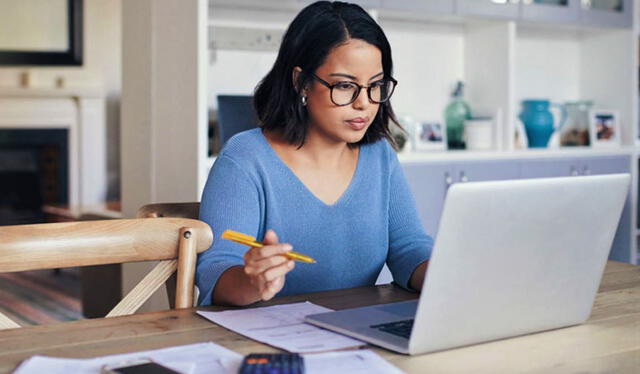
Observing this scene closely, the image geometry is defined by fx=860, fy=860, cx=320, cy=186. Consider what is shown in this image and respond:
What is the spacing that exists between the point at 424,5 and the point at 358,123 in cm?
250

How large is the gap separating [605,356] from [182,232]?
28.6 inches

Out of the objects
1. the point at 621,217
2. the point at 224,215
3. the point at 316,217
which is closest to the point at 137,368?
the point at 224,215

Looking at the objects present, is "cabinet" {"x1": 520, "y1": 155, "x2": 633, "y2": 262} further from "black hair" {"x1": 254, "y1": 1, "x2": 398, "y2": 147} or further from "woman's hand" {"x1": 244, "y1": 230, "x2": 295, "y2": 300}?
"woman's hand" {"x1": 244, "y1": 230, "x2": 295, "y2": 300}

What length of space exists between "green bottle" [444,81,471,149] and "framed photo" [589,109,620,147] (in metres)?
0.81

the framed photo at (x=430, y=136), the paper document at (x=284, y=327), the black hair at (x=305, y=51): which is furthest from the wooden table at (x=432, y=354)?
the framed photo at (x=430, y=136)

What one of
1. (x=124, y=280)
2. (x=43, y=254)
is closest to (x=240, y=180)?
(x=43, y=254)

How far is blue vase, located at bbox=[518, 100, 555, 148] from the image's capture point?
179 inches

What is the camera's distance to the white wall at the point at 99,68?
22.7 ft

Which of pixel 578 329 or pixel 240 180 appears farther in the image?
pixel 240 180

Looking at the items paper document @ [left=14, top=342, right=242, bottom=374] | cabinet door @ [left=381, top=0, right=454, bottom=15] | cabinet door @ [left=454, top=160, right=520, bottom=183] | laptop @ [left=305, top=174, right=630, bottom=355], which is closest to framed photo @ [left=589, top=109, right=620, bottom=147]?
cabinet door @ [left=454, top=160, right=520, bottom=183]

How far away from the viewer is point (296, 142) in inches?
70.3

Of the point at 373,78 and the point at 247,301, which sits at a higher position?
the point at 373,78

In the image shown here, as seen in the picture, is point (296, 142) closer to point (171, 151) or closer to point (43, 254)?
point (43, 254)

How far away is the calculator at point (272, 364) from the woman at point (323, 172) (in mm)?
534
